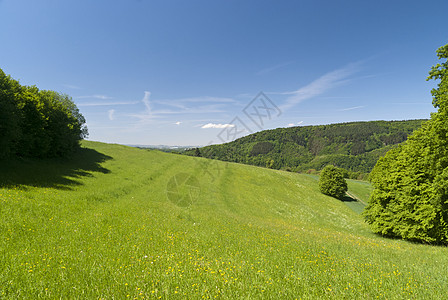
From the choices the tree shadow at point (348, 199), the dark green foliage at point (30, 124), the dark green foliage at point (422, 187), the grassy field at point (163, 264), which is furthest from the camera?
the tree shadow at point (348, 199)

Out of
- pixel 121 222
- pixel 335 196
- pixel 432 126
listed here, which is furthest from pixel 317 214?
pixel 121 222

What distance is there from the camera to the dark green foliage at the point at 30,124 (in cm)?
2120

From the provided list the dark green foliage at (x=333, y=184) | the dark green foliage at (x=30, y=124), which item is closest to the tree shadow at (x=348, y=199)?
the dark green foliage at (x=333, y=184)

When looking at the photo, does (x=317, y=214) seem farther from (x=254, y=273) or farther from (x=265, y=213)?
(x=254, y=273)

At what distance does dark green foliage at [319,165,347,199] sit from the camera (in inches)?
2076

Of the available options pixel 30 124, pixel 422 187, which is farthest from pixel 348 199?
pixel 30 124

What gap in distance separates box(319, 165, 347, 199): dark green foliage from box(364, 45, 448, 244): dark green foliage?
3168cm

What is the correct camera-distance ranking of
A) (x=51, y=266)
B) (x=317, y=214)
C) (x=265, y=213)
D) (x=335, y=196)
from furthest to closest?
(x=335, y=196), (x=317, y=214), (x=265, y=213), (x=51, y=266)

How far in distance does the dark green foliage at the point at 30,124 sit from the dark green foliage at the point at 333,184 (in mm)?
64078

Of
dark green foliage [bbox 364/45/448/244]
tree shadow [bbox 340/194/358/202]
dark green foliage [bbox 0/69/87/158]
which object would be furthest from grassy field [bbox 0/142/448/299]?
tree shadow [bbox 340/194/358/202]

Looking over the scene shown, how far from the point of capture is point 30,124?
27906 mm

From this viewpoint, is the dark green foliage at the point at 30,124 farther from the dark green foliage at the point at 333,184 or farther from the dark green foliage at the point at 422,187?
the dark green foliage at the point at 333,184

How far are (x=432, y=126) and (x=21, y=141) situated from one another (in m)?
46.8

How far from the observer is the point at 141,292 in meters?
4.41
